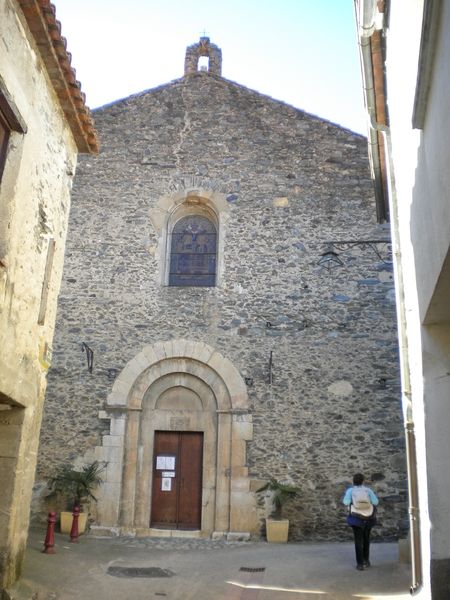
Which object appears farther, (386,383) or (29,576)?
Answer: (386,383)

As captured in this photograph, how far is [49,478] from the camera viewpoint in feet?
37.1

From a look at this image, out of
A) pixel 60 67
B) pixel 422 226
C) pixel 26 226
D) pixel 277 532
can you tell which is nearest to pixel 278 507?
pixel 277 532

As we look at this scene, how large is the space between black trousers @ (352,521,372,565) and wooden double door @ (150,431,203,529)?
13.4 feet

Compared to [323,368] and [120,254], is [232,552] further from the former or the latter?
[120,254]

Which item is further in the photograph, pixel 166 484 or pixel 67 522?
pixel 166 484

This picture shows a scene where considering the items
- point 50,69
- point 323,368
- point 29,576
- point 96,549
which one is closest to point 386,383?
point 323,368

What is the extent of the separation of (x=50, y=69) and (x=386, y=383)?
8060 mm

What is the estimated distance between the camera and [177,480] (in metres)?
11.6

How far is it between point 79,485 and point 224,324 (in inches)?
157

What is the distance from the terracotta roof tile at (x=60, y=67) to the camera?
5969 mm

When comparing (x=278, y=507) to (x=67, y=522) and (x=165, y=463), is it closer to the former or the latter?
(x=165, y=463)

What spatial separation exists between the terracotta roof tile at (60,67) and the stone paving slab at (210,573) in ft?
17.0

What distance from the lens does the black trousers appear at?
304 inches

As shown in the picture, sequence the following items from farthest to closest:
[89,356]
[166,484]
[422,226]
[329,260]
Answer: [329,260] → [89,356] → [166,484] → [422,226]
